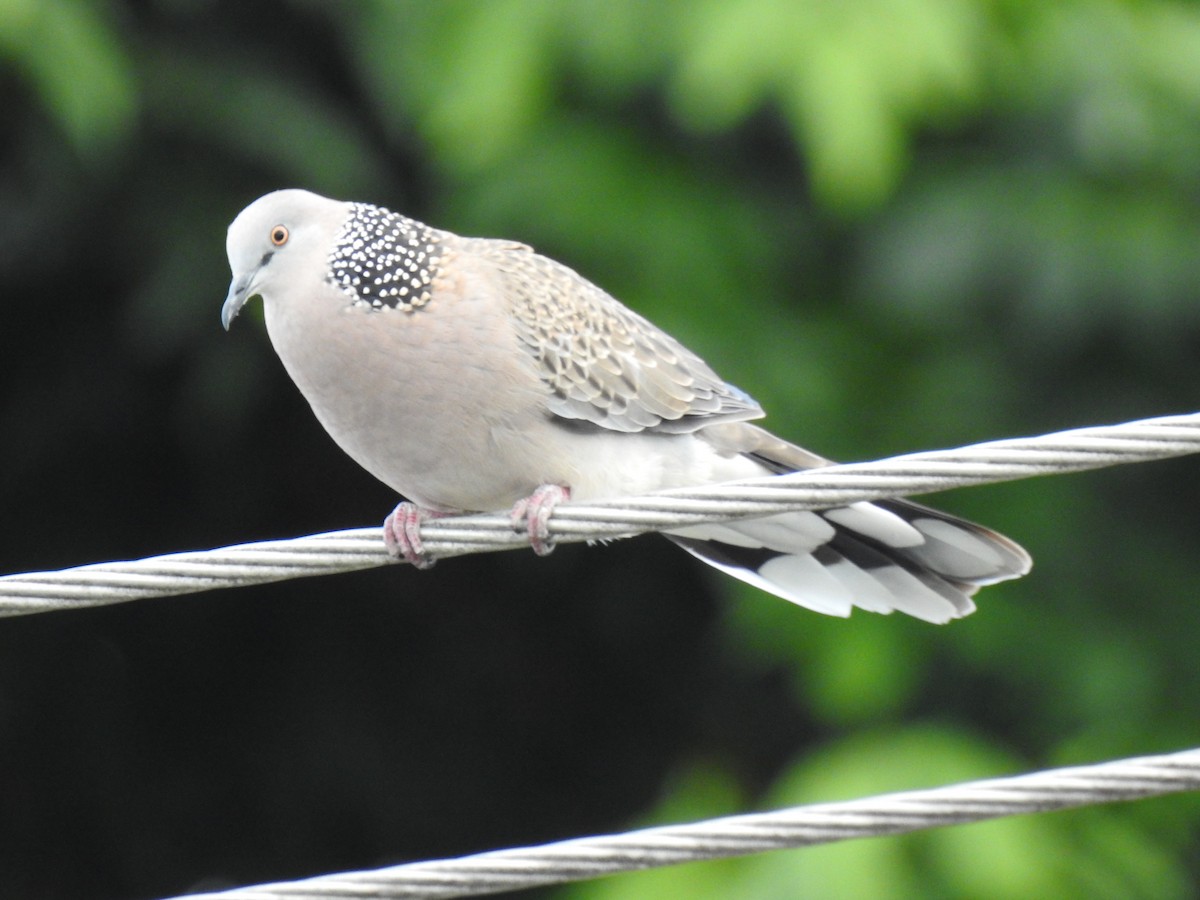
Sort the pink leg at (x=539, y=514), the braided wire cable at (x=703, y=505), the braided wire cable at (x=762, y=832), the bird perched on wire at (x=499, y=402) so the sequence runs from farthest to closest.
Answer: the bird perched on wire at (x=499, y=402) < the pink leg at (x=539, y=514) < the braided wire cable at (x=703, y=505) < the braided wire cable at (x=762, y=832)

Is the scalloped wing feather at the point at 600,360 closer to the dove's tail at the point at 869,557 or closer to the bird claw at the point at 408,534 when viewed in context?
the dove's tail at the point at 869,557

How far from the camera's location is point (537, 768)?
6746 mm

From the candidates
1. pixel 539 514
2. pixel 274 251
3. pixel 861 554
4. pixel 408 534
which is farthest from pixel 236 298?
pixel 861 554

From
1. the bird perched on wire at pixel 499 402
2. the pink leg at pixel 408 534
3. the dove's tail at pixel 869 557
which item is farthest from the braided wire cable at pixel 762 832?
the dove's tail at pixel 869 557

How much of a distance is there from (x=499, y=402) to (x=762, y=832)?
5.19 ft

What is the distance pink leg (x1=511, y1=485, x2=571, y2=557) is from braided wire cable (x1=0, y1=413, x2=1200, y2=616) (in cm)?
26

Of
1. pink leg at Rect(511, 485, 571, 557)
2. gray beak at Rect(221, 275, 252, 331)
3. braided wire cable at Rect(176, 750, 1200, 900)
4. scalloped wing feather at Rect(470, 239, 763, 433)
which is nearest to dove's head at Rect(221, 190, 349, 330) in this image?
gray beak at Rect(221, 275, 252, 331)

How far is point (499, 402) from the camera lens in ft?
11.7

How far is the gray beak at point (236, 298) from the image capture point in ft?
11.8

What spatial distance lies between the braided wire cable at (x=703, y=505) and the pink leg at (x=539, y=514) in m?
0.26

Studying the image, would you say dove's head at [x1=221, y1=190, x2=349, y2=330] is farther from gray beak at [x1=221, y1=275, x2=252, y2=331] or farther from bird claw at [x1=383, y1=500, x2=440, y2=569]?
bird claw at [x1=383, y1=500, x2=440, y2=569]

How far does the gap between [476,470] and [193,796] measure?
3435mm

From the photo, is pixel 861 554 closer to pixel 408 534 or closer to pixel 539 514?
pixel 539 514

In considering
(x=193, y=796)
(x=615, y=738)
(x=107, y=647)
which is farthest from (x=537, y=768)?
(x=107, y=647)
